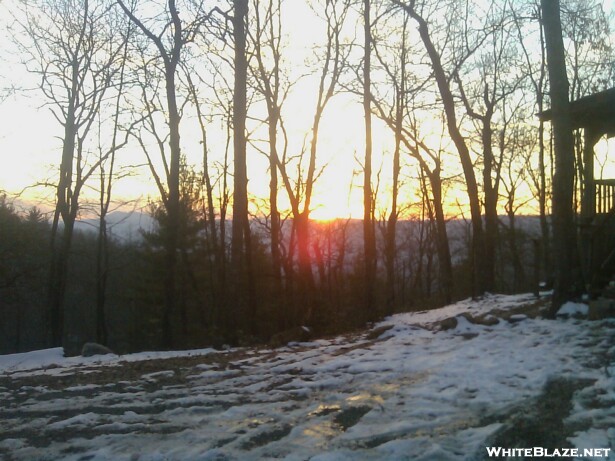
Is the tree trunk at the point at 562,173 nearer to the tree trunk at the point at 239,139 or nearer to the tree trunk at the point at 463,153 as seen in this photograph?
the tree trunk at the point at 463,153

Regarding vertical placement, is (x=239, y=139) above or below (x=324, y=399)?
above

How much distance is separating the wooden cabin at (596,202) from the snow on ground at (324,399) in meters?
1.55

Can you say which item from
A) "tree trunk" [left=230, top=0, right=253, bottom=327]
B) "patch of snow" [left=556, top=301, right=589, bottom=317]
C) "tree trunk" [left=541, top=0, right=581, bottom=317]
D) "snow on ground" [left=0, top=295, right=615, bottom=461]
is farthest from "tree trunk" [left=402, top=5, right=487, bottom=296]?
"snow on ground" [left=0, top=295, right=615, bottom=461]

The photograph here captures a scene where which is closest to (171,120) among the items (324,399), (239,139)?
(239,139)

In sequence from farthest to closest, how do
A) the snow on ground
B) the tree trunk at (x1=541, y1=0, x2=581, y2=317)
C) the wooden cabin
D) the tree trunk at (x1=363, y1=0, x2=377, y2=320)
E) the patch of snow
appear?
the tree trunk at (x1=363, y1=0, x2=377, y2=320) < the tree trunk at (x1=541, y1=0, x2=581, y2=317) < the wooden cabin < the patch of snow < the snow on ground

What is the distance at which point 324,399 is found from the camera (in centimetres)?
705

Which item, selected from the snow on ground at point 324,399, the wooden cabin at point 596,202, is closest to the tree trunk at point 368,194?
the wooden cabin at point 596,202

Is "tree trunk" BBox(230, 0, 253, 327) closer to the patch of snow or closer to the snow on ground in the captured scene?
the snow on ground

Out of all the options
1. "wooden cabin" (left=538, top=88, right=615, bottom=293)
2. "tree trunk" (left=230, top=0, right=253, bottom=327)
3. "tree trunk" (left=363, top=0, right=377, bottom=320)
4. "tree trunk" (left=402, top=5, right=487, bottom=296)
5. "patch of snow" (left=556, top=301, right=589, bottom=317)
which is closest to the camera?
"patch of snow" (left=556, top=301, right=589, bottom=317)

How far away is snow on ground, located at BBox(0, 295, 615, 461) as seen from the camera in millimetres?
5371

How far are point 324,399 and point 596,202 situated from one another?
29.0 feet

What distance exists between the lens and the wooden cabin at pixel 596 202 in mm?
11859

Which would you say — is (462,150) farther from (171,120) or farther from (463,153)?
(171,120)

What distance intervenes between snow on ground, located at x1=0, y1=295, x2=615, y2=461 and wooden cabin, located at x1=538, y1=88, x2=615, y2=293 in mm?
1548
